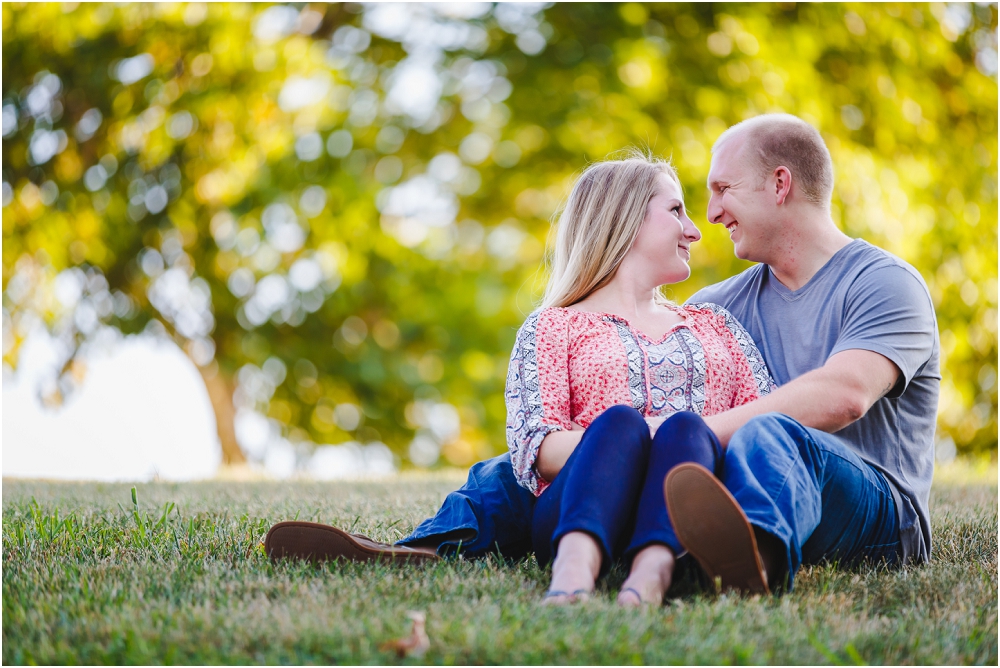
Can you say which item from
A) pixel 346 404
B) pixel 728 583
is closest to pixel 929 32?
pixel 346 404

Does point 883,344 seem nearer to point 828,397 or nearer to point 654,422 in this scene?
point 828,397

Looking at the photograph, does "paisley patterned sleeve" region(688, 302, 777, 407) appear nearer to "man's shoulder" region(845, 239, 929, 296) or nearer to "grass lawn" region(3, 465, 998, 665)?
"man's shoulder" region(845, 239, 929, 296)

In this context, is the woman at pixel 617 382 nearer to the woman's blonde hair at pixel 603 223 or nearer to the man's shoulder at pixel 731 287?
the woman's blonde hair at pixel 603 223

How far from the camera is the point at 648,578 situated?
195 centimetres

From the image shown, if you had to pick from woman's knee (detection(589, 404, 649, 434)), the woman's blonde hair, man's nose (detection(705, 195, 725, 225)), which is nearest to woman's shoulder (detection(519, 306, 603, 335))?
the woman's blonde hair

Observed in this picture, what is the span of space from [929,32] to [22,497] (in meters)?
9.43

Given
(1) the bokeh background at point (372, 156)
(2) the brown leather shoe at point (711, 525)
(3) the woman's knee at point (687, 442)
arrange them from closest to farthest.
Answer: (2) the brown leather shoe at point (711, 525) < (3) the woman's knee at point (687, 442) < (1) the bokeh background at point (372, 156)

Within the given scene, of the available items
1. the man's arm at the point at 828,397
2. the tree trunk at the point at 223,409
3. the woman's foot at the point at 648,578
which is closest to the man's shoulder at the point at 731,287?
the man's arm at the point at 828,397

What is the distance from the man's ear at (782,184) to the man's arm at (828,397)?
78cm

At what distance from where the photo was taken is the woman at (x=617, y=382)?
2.03 m

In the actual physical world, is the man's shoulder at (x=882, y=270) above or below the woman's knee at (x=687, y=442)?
above

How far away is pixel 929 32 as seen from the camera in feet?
30.8

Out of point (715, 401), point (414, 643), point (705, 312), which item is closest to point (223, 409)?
point (705, 312)

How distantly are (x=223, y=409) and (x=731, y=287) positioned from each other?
8.24 m
